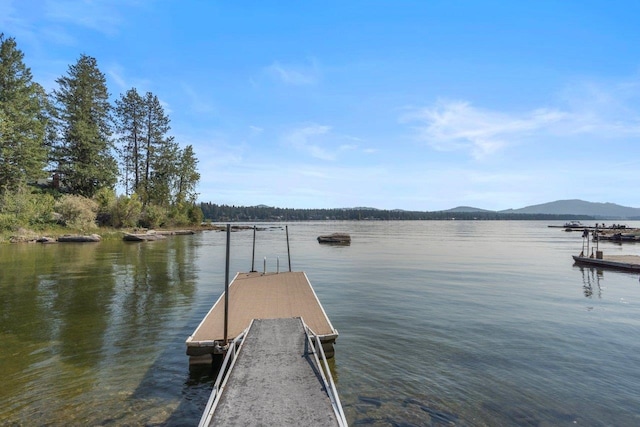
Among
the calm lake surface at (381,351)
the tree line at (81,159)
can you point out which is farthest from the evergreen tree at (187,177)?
the calm lake surface at (381,351)

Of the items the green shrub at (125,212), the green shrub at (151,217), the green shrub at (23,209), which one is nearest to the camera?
the green shrub at (23,209)

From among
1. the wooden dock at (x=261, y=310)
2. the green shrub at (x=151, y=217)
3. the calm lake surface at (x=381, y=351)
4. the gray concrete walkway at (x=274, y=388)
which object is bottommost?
the calm lake surface at (x=381, y=351)

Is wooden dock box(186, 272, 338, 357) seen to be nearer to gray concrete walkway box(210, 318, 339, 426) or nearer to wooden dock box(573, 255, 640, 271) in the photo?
gray concrete walkway box(210, 318, 339, 426)

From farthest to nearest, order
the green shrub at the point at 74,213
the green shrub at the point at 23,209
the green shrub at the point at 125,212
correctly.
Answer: the green shrub at the point at 125,212 → the green shrub at the point at 74,213 → the green shrub at the point at 23,209

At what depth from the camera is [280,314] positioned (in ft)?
33.7

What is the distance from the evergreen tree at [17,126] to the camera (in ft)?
144

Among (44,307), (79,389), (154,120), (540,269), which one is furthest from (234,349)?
(154,120)

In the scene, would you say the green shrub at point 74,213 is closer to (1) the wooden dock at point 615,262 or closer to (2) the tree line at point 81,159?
(2) the tree line at point 81,159

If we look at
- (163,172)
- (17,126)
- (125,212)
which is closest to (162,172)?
(163,172)

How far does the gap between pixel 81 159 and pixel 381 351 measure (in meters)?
63.3

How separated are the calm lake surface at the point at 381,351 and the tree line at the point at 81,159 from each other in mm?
33455

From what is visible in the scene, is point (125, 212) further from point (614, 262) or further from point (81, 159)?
point (614, 262)

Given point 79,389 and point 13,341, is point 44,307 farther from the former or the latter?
point 79,389

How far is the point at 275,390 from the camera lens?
527 cm
